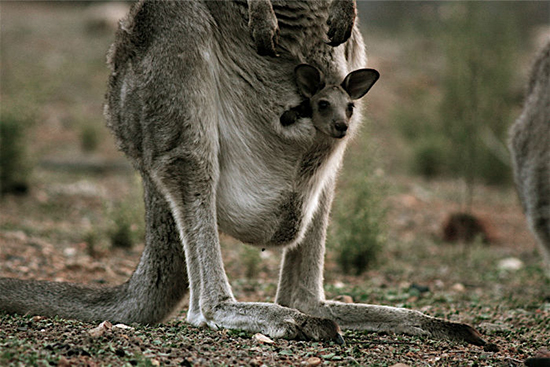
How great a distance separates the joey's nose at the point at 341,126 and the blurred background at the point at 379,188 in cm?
108

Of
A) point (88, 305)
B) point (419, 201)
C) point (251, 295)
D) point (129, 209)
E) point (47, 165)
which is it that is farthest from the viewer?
point (47, 165)

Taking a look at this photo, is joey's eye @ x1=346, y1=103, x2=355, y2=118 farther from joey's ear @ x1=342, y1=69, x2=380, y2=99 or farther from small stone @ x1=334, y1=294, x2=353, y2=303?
small stone @ x1=334, y1=294, x2=353, y2=303

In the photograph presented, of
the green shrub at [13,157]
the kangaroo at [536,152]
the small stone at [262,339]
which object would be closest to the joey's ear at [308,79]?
the small stone at [262,339]

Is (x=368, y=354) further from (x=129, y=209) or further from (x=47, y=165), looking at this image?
(x=47, y=165)

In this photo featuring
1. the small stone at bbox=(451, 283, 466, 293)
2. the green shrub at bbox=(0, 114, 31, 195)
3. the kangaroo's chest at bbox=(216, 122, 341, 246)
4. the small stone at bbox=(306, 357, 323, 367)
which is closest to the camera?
the small stone at bbox=(306, 357, 323, 367)

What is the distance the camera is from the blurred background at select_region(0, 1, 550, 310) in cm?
526

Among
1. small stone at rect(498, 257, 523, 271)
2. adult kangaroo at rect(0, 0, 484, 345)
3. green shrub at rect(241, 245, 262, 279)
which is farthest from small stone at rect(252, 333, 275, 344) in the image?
small stone at rect(498, 257, 523, 271)

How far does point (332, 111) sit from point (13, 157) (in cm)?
572

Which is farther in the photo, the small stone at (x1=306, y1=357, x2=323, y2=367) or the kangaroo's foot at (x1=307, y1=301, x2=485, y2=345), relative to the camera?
the kangaroo's foot at (x1=307, y1=301, x2=485, y2=345)

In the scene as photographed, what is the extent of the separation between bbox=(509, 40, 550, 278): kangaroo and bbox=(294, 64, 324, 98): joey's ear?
5.76ft

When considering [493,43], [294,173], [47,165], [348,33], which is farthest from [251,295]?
[493,43]

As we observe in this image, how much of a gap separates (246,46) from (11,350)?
1717mm

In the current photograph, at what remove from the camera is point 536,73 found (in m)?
4.52

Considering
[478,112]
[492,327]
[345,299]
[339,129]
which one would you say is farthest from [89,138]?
[492,327]
